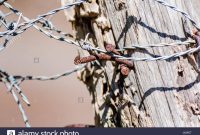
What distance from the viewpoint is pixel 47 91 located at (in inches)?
267

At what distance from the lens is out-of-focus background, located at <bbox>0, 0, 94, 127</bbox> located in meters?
6.33

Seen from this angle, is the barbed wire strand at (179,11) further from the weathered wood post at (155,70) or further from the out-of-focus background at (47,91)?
the out-of-focus background at (47,91)

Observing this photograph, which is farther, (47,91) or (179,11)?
(47,91)

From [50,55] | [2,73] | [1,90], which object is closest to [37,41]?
[50,55]

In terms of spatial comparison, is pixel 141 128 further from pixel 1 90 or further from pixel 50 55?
pixel 50 55

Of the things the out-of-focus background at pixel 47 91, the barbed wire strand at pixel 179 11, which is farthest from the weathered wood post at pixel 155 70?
the out-of-focus background at pixel 47 91

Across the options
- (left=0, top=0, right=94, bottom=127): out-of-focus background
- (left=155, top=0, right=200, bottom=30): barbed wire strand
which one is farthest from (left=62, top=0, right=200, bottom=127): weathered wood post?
(left=0, top=0, right=94, bottom=127): out-of-focus background

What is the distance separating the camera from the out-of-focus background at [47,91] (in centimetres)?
633

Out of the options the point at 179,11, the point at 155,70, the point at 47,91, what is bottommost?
the point at 155,70

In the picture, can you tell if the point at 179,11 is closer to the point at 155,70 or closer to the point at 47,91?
the point at 155,70

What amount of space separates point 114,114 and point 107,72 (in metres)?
0.19

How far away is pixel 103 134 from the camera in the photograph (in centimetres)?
255

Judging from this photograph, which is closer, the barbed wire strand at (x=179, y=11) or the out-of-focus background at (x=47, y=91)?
the barbed wire strand at (x=179, y=11)

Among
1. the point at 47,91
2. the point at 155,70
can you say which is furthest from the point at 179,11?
the point at 47,91
